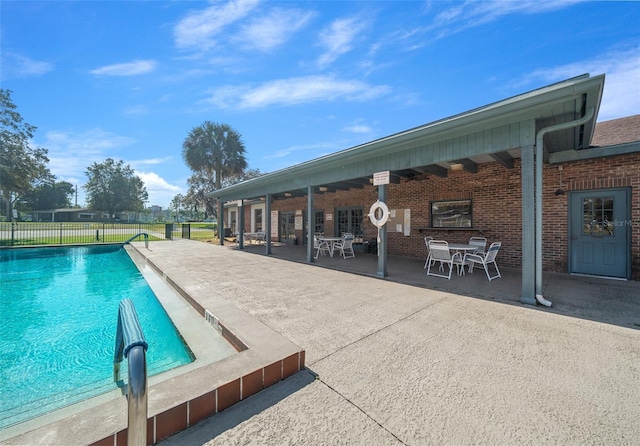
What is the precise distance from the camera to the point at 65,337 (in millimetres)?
3734

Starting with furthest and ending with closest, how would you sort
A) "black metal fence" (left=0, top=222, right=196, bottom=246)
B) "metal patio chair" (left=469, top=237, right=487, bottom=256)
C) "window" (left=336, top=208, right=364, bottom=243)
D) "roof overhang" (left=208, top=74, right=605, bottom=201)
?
"black metal fence" (left=0, top=222, right=196, bottom=246)
"window" (left=336, top=208, right=364, bottom=243)
"metal patio chair" (left=469, top=237, right=487, bottom=256)
"roof overhang" (left=208, top=74, right=605, bottom=201)

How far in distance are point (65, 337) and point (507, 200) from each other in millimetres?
9621

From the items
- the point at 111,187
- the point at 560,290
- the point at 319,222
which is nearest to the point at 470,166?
the point at 560,290

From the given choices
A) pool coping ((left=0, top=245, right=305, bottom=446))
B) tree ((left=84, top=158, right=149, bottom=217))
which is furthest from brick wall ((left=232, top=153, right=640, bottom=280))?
Result: tree ((left=84, top=158, right=149, bottom=217))

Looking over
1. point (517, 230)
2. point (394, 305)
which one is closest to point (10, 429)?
point (394, 305)

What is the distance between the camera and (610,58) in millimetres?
5301

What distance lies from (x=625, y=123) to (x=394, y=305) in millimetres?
8728

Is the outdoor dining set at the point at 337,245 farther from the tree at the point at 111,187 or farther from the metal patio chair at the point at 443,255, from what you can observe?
the tree at the point at 111,187

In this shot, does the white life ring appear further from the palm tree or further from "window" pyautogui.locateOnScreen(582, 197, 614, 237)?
the palm tree

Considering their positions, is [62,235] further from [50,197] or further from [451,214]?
[50,197]

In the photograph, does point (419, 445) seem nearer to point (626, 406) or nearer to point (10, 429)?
point (626, 406)

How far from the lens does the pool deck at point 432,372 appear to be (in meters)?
1.60

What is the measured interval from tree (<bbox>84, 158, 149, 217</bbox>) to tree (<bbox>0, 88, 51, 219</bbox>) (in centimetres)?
4249

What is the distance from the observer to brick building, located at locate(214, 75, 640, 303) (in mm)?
4031
